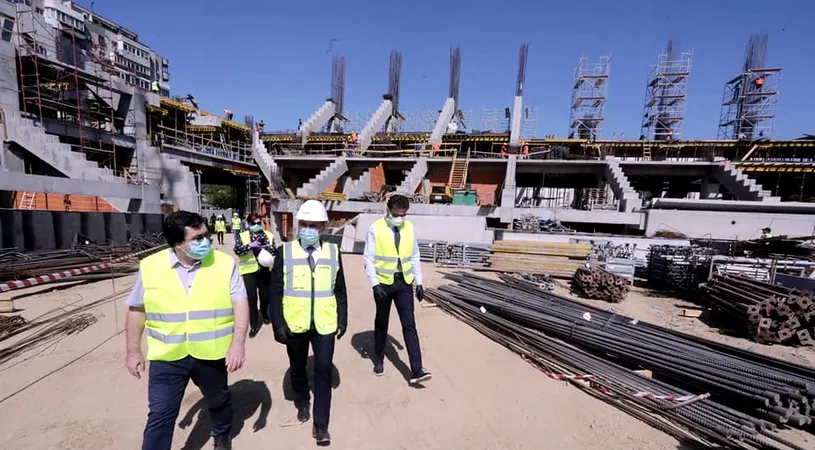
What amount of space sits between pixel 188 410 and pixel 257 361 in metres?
1.05

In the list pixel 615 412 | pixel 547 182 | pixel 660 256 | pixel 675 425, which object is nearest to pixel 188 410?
pixel 615 412

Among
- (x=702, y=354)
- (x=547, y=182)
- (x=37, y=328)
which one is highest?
(x=547, y=182)

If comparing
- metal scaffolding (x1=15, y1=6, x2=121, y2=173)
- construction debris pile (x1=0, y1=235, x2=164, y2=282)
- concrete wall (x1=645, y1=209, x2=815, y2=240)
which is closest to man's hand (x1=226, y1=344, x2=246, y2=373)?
construction debris pile (x1=0, y1=235, x2=164, y2=282)

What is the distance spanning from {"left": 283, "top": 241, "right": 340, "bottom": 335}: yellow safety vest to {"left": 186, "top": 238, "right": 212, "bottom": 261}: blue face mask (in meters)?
0.59

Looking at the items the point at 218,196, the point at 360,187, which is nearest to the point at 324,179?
the point at 360,187

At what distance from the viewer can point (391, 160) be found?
21.8 m

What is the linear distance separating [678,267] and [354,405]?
9.41m

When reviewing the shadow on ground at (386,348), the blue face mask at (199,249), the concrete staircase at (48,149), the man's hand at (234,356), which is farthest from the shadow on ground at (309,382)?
the concrete staircase at (48,149)

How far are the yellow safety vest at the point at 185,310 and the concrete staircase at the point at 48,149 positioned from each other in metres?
17.5

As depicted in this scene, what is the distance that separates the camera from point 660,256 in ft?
31.9

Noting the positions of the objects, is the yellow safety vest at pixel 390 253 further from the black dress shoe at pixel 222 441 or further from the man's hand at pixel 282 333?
the black dress shoe at pixel 222 441

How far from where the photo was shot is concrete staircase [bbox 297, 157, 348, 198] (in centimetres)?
1997

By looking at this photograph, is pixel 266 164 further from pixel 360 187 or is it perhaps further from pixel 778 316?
pixel 778 316

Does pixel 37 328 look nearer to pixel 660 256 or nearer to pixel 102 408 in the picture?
pixel 102 408
